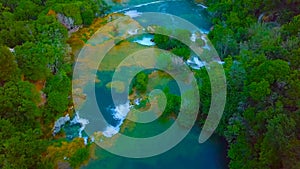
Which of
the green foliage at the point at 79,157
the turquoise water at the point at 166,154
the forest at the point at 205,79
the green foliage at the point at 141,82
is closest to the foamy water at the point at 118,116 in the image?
the turquoise water at the point at 166,154

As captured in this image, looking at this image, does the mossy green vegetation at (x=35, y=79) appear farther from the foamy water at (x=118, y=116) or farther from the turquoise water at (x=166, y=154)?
the foamy water at (x=118, y=116)

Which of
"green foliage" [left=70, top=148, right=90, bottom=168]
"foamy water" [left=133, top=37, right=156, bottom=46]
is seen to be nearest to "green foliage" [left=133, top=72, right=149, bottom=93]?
"foamy water" [left=133, top=37, right=156, bottom=46]

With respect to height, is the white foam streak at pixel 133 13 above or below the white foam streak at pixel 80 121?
above

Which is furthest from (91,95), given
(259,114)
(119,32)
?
(259,114)

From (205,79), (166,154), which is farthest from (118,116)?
(205,79)

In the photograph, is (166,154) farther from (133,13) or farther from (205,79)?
(133,13)

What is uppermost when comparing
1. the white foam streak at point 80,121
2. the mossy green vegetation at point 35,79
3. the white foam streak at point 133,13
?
the mossy green vegetation at point 35,79

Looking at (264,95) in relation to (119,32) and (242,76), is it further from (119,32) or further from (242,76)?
(119,32)

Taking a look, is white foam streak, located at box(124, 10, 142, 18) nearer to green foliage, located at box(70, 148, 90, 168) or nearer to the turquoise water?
the turquoise water
